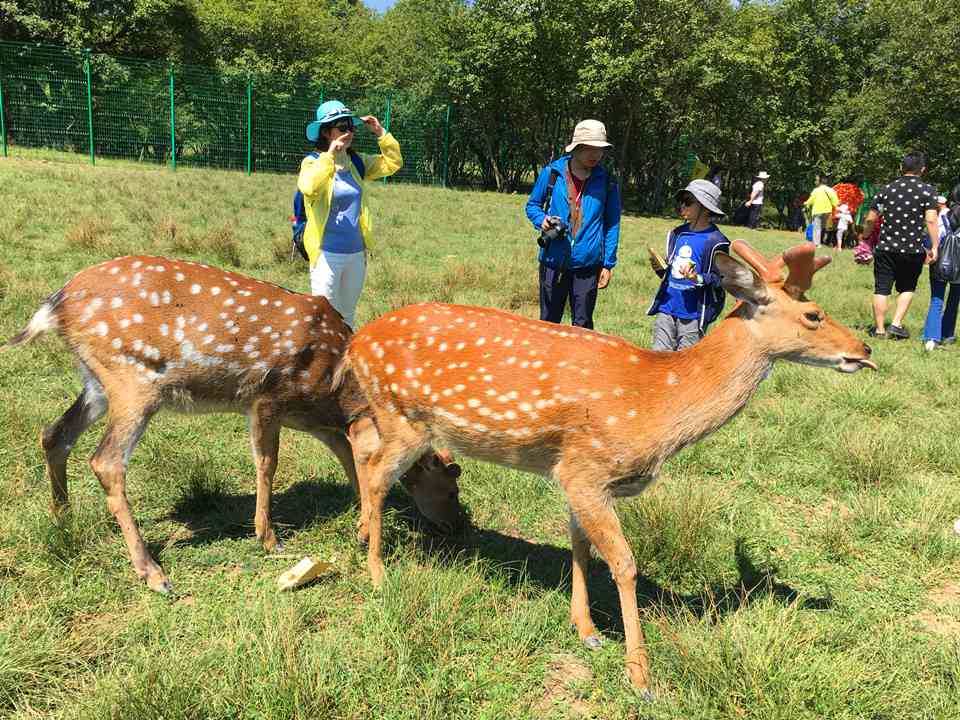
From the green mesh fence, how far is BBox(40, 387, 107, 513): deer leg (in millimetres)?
16484

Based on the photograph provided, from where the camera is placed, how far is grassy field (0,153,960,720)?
254 cm

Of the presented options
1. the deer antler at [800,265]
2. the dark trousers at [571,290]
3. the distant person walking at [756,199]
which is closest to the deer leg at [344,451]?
the dark trousers at [571,290]

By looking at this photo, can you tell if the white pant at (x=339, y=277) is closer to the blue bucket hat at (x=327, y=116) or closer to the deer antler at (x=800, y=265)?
the blue bucket hat at (x=327, y=116)

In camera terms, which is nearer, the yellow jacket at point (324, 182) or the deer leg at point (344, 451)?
the deer leg at point (344, 451)

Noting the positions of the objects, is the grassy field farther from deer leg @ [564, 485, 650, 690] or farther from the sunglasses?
the sunglasses

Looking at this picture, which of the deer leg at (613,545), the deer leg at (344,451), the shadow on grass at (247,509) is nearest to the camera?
the deer leg at (613,545)

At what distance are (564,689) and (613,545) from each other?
1.94 ft

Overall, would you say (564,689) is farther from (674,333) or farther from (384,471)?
(674,333)

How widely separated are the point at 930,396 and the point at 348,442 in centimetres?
532

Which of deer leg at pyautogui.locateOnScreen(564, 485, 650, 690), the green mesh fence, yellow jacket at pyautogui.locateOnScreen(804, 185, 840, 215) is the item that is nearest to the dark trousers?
deer leg at pyautogui.locateOnScreen(564, 485, 650, 690)

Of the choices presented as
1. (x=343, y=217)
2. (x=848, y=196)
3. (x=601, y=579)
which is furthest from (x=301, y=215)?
(x=848, y=196)

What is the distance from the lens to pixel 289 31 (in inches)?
1453

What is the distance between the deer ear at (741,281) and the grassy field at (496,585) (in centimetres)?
123

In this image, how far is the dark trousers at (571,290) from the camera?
196 inches
